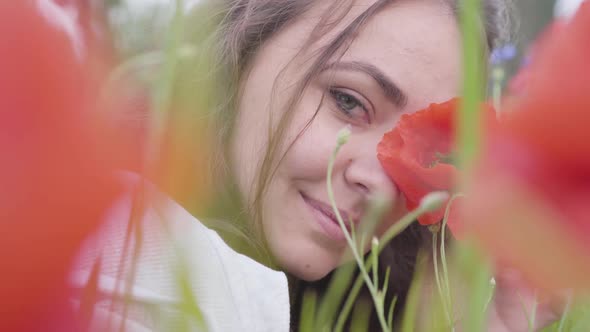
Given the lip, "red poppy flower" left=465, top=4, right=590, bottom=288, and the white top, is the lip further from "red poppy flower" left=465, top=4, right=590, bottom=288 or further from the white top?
"red poppy flower" left=465, top=4, right=590, bottom=288

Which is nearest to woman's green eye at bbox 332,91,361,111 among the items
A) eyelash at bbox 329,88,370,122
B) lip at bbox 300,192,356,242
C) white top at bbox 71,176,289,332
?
eyelash at bbox 329,88,370,122

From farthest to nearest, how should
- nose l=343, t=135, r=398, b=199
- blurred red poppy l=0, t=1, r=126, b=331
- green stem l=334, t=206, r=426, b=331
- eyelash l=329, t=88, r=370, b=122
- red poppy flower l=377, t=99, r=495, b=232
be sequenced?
eyelash l=329, t=88, r=370, b=122 < nose l=343, t=135, r=398, b=199 < red poppy flower l=377, t=99, r=495, b=232 < green stem l=334, t=206, r=426, b=331 < blurred red poppy l=0, t=1, r=126, b=331

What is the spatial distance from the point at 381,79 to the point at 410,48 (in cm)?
5

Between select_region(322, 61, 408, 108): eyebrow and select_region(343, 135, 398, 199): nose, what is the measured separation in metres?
0.06

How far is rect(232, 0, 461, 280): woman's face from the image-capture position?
2.54ft

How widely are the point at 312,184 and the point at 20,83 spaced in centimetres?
68

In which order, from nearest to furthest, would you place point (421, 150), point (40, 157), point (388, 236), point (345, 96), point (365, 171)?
point (40, 157), point (388, 236), point (421, 150), point (365, 171), point (345, 96)

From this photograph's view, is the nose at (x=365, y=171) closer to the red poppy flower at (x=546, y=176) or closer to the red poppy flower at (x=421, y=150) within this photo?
the red poppy flower at (x=421, y=150)

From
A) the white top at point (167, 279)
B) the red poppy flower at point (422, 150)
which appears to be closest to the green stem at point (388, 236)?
the white top at point (167, 279)

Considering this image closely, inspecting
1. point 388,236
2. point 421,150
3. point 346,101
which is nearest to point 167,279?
point 388,236

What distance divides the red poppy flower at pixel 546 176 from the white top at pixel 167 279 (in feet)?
0.20

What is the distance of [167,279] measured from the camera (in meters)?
0.24

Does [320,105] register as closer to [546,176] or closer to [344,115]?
[344,115]

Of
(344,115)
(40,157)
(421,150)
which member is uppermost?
(344,115)
